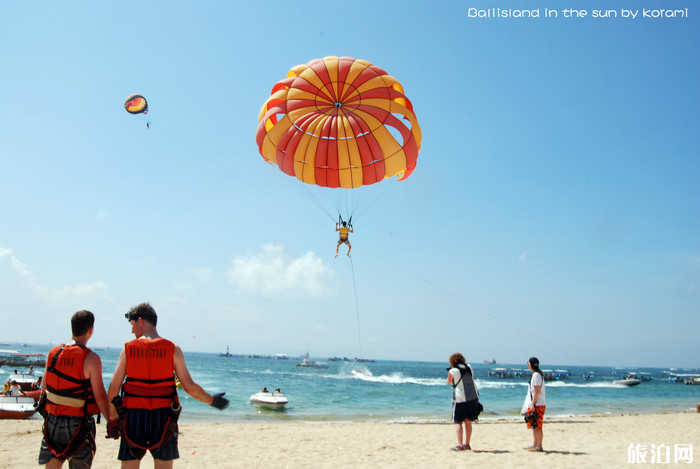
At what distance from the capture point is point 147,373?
2.98 m

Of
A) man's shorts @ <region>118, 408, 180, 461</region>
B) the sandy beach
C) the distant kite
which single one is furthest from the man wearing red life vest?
the distant kite

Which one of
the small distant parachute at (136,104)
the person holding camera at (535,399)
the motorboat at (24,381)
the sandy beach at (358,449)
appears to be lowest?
the motorboat at (24,381)

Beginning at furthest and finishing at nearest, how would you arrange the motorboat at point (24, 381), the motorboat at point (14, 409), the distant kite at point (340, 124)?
the motorboat at point (24, 381)
the motorboat at point (14, 409)
the distant kite at point (340, 124)

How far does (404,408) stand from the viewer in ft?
70.8

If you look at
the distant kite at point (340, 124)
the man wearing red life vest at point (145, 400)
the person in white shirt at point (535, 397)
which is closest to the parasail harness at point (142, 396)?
the man wearing red life vest at point (145, 400)

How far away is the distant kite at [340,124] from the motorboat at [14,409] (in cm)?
999

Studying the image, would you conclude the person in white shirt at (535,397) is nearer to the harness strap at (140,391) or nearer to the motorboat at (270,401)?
the harness strap at (140,391)

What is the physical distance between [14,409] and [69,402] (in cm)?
1240

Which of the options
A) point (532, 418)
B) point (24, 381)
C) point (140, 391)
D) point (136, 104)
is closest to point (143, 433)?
point (140, 391)

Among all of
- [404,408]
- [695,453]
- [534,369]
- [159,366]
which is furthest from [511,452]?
[404,408]

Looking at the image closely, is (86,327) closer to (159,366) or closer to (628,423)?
(159,366)

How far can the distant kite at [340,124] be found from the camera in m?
10.6

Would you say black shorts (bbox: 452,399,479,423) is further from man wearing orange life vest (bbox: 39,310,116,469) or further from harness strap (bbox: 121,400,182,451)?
man wearing orange life vest (bbox: 39,310,116,469)

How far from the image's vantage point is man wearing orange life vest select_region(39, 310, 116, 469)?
3.18 meters
